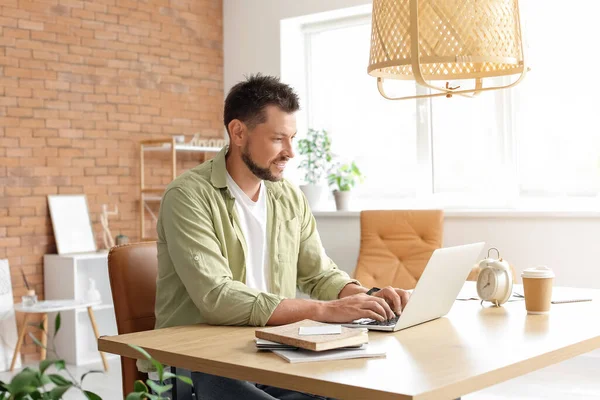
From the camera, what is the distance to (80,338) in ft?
17.4

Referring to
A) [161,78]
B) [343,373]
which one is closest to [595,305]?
[343,373]

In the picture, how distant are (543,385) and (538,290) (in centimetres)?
238

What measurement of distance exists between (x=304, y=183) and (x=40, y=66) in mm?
2168

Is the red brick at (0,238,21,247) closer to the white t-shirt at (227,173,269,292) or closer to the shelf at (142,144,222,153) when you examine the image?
the shelf at (142,144,222,153)

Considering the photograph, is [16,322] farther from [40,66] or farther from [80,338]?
[40,66]

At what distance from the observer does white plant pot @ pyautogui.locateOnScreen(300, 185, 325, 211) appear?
5895mm

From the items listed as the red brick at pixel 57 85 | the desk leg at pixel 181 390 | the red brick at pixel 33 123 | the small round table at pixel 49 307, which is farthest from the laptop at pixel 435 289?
the red brick at pixel 57 85

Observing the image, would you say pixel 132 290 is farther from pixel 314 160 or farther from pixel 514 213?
pixel 314 160

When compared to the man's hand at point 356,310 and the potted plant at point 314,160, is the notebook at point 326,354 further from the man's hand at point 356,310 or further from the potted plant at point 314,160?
the potted plant at point 314,160

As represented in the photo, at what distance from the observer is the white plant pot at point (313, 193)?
19.3 feet

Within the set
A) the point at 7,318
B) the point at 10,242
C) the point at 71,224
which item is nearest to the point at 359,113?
the point at 71,224

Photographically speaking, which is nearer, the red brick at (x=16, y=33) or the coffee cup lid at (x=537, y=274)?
the coffee cup lid at (x=537, y=274)

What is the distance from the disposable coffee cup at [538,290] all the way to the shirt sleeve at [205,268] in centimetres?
69

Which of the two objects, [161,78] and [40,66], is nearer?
A: [40,66]
